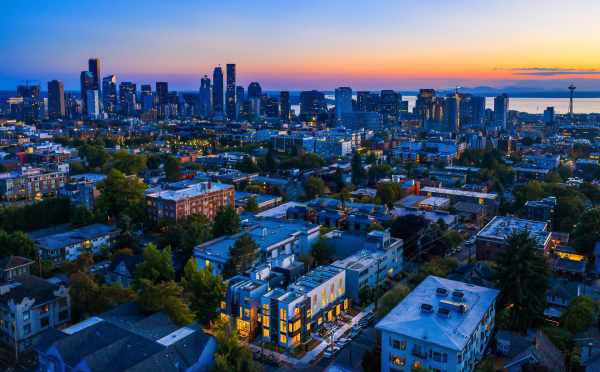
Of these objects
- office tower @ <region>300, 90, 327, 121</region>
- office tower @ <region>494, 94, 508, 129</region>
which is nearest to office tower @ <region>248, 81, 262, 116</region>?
office tower @ <region>300, 90, 327, 121</region>

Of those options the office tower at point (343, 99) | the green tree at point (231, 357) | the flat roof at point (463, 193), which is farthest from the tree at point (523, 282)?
the office tower at point (343, 99)

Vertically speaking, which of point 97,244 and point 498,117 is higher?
point 498,117

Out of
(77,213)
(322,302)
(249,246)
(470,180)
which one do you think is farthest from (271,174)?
(322,302)

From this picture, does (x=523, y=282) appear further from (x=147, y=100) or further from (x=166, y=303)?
(x=147, y=100)

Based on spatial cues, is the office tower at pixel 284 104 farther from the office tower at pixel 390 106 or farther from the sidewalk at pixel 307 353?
the sidewalk at pixel 307 353

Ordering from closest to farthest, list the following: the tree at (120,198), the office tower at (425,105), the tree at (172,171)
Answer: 1. the tree at (120,198)
2. the tree at (172,171)
3. the office tower at (425,105)

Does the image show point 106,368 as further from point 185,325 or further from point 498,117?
point 498,117
